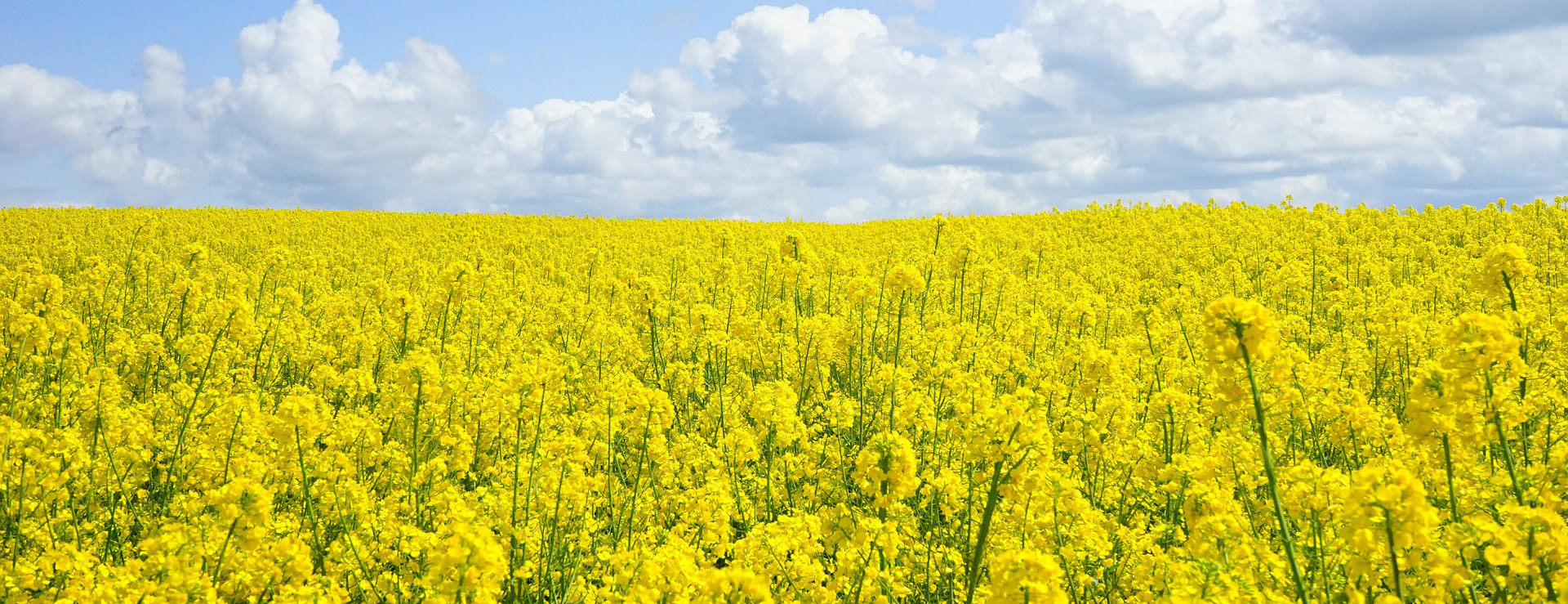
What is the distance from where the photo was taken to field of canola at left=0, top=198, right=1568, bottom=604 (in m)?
3.14

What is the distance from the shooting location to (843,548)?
3881 millimetres

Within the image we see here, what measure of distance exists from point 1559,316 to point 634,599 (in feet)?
21.2

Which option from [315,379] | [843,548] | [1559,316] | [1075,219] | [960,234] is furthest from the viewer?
[1075,219]

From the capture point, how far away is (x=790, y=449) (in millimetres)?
5863

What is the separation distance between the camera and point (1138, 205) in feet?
75.8

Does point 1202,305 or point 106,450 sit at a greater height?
point 1202,305

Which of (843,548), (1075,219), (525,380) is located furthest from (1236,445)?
(1075,219)

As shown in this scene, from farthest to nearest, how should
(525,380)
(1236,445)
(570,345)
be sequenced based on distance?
(570,345), (525,380), (1236,445)

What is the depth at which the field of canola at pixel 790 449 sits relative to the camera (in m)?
3.14

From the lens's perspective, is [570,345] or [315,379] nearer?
[315,379]

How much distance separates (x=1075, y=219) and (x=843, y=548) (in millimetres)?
19954

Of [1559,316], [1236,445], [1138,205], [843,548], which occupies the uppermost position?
[1138,205]

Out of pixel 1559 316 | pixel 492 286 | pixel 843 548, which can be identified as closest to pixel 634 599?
pixel 843 548

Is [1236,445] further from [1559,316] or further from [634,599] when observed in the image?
[1559,316]
